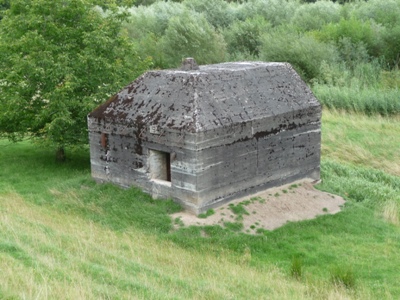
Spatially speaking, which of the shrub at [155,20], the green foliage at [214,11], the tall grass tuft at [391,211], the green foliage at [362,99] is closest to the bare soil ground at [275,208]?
the tall grass tuft at [391,211]

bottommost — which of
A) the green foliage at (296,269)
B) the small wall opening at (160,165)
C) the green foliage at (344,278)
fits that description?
the green foliage at (296,269)

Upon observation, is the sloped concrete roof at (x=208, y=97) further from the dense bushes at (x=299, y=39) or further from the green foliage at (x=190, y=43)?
the green foliage at (x=190, y=43)

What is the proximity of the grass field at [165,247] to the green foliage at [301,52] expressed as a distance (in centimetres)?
1608

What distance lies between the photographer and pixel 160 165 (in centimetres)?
1508

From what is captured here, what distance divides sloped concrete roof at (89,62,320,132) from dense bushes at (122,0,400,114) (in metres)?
12.7

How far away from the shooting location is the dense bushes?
109 ft

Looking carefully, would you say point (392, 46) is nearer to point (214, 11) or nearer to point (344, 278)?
point (214, 11)

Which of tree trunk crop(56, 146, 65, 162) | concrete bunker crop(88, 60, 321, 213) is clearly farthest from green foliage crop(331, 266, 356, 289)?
tree trunk crop(56, 146, 65, 162)

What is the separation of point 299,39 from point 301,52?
1370 millimetres

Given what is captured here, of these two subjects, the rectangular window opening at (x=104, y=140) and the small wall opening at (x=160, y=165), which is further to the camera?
the rectangular window opening at (x=104, y=140)

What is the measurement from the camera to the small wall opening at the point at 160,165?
14.9 meters

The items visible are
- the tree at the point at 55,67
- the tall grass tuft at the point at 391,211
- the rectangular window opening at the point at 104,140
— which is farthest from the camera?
the tree at the point at 55,67

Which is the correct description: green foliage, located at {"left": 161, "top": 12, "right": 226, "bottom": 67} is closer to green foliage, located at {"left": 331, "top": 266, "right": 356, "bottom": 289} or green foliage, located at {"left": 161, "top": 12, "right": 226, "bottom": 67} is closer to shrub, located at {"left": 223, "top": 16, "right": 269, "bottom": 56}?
shrub, located at {"left": 223, "top": 16, "right": 269, "bottom": 56}

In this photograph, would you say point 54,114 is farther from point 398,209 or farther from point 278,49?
point 278,49
